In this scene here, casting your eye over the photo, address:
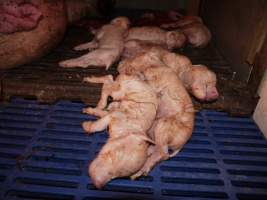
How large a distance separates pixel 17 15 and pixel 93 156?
4.16 ft

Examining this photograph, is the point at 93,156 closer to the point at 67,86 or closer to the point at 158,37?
the point at 67,86

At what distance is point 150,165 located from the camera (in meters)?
1.57

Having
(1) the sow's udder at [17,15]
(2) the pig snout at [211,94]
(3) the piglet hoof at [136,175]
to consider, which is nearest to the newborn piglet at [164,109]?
(3) the piglet hoof at [136,175]

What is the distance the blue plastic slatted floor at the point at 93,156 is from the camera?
1.47m

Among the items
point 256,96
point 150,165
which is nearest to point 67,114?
point 150,165

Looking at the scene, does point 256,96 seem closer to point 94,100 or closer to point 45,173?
point 94,100

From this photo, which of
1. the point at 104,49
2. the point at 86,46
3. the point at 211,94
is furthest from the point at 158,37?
the point at 211,94

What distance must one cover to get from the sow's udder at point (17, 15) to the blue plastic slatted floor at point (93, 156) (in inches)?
23.6

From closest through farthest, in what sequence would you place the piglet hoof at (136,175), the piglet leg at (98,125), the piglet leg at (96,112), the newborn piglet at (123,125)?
the newborn piglet at (123,125) → the piglet hoof at (136,175) → the piglet leg at (98,125) → the piglet leg at (96,112)

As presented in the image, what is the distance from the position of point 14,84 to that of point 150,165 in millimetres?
1284

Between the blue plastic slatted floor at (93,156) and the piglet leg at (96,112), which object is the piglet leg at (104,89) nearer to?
the piglet leg at (96,112)

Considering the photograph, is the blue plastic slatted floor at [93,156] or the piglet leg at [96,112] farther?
the piglet leg at [96,112]

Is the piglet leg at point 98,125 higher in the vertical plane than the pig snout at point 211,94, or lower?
lower

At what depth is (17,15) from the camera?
205 centimetres
